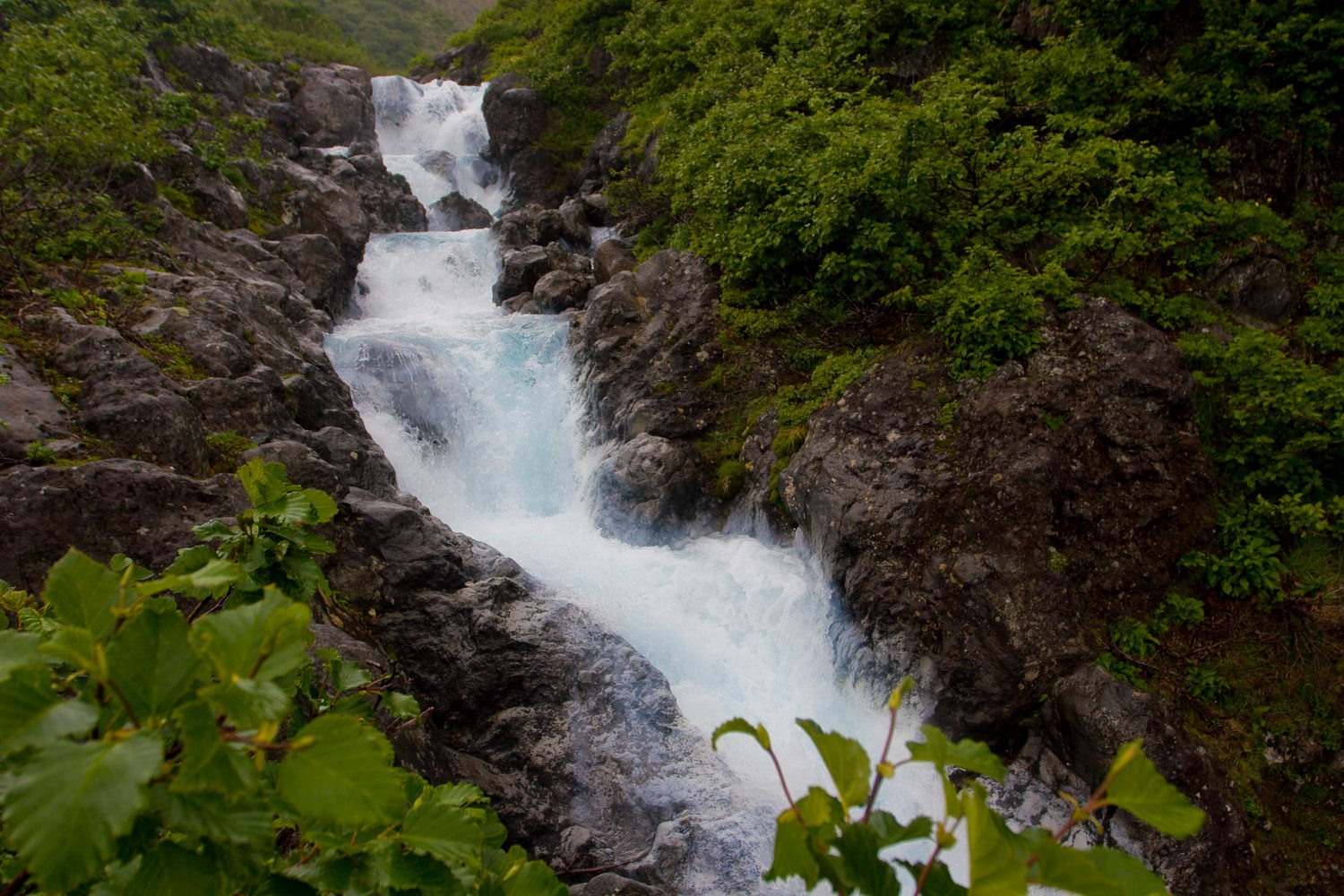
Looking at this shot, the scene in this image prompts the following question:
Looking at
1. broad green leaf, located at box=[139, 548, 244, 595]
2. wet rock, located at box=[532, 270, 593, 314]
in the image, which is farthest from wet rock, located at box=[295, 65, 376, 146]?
broad green leaf, located at box=[139, 548, 244, 595]

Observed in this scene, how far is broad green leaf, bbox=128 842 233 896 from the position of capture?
34.9 inches

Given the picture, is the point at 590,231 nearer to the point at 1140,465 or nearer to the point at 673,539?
the point at 673,539

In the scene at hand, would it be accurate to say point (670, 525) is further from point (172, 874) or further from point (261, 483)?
point (172, 874)

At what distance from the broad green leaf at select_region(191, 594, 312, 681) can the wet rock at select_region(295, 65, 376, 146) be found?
1094 inches

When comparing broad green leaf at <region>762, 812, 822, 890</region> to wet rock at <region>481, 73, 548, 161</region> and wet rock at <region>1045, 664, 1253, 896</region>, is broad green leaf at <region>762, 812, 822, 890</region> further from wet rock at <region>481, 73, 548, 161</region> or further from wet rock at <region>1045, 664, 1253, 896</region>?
wet rock at <region>481, 73, 548, 161</region>

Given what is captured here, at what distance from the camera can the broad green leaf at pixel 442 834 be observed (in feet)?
3.70

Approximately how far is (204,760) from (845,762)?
86 centimetres

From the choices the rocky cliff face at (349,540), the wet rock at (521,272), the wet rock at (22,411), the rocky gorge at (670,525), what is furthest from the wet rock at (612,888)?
the wet rock at (521,272)

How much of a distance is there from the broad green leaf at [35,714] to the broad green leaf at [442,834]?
0.53 m

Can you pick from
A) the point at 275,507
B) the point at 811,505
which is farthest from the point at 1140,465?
the point at 275,507

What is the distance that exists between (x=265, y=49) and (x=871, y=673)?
95.0ft

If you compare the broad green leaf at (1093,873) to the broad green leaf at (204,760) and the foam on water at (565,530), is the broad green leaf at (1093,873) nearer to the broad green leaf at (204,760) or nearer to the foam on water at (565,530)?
the broad green leaf at (204,760)

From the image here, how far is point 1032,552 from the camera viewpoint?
658cm

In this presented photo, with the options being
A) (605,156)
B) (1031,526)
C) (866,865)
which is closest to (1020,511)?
(1031,526)
